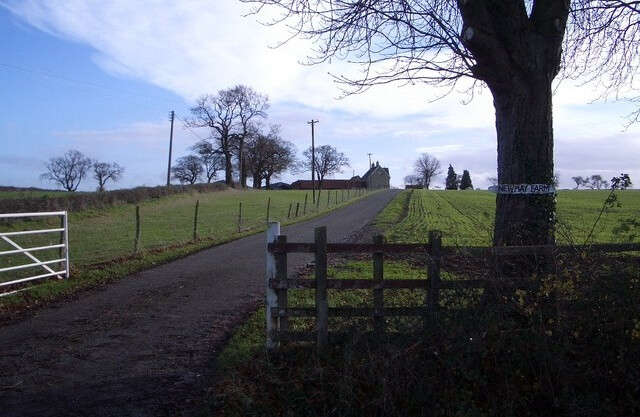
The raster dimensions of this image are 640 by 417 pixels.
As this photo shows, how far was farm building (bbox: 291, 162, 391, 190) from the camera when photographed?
131m

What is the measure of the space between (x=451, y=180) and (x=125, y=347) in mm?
139374

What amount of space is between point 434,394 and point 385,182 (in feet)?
506

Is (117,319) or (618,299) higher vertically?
(618,299)

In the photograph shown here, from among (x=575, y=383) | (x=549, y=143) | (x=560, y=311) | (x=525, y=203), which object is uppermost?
(x=549, y=143)

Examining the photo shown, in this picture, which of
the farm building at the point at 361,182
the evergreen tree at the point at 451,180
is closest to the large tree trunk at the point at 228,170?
the farm building at the point at 361,182

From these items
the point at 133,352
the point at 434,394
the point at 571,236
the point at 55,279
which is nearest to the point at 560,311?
the point at 571,236

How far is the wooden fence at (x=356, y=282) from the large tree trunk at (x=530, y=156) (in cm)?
53

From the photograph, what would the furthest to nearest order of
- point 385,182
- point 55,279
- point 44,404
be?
point 385,182
point 55,279
point 44,404

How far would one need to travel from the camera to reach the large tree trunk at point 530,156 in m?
5.65

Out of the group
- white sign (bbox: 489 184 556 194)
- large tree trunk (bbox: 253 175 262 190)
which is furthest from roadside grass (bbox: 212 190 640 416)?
large tree trunk (bbox: 253 175 262 190)

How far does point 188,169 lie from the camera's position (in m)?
108

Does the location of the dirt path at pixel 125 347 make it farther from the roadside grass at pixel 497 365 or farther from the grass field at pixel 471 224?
the grass field at pixel 471 224

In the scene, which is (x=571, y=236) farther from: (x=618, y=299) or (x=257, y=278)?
(x=257, y=278)

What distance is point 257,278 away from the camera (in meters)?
10.9
